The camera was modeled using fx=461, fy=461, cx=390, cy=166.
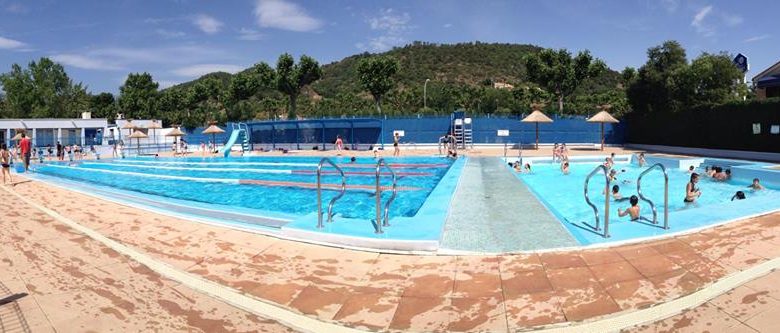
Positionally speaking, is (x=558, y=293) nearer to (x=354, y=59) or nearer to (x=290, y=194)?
(x=290, y=194)

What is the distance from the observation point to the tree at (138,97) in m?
62.2

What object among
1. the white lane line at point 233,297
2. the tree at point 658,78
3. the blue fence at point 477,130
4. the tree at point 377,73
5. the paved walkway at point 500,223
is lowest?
the white lane line at point 233,297

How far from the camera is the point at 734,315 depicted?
3.35 meters

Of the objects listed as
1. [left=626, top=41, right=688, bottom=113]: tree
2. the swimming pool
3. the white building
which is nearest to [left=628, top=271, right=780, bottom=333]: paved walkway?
the swimming pool

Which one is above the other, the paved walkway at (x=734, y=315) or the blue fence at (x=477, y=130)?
the blue fence at (x=477, y=130)

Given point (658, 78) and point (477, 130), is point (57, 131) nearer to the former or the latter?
Answer: point (477, 130)

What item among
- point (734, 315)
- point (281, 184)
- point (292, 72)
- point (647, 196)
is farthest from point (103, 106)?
point (734, 315)

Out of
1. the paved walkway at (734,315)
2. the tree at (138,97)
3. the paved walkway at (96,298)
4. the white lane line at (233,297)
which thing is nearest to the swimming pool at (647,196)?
the paved walkway at (734,315)

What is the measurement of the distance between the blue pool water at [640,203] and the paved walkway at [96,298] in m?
4.06

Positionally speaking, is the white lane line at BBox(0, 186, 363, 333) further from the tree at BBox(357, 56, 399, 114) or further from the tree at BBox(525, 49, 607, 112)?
the tree at BBox(525, 49, 607, 112)

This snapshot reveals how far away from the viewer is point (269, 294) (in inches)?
160

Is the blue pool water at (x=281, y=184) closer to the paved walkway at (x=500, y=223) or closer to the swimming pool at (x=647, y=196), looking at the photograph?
the paved walkway at (x=500, y=223)

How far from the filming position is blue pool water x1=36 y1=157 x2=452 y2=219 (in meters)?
10.6

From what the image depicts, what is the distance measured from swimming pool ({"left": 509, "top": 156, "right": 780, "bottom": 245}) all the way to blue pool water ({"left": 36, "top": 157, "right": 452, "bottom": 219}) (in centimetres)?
303
